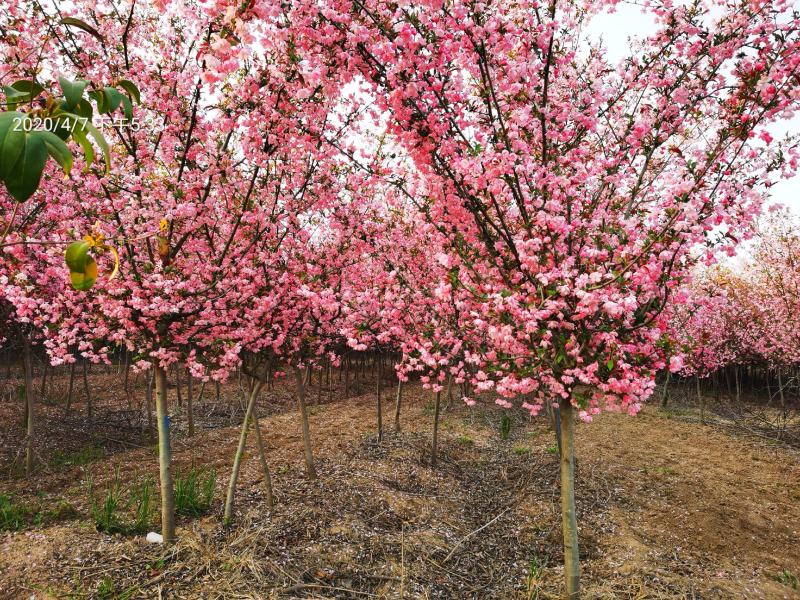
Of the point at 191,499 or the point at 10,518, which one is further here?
the point at 191,499

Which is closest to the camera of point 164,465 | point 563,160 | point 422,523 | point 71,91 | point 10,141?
point 10,141

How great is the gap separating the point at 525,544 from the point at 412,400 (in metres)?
12.0

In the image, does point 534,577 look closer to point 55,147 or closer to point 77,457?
point 55,147

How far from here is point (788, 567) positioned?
603 centimetres

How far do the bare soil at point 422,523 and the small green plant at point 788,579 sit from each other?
26mm

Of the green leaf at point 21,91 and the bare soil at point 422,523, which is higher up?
the green leaf at point 21,91

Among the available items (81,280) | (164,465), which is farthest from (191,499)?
(81,280)

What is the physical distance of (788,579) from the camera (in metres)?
5.71

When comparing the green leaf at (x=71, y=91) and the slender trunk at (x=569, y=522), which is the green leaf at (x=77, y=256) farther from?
the slender trunk at (x=569, y=522)

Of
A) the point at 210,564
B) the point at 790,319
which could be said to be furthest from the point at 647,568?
the point at 790,319

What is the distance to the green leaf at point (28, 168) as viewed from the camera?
0.98 m

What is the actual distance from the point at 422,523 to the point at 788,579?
4587mm

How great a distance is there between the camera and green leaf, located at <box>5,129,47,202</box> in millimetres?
984

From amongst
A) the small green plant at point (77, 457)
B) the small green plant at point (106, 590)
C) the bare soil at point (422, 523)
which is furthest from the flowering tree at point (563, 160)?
the small green plant at point (77, 457)
